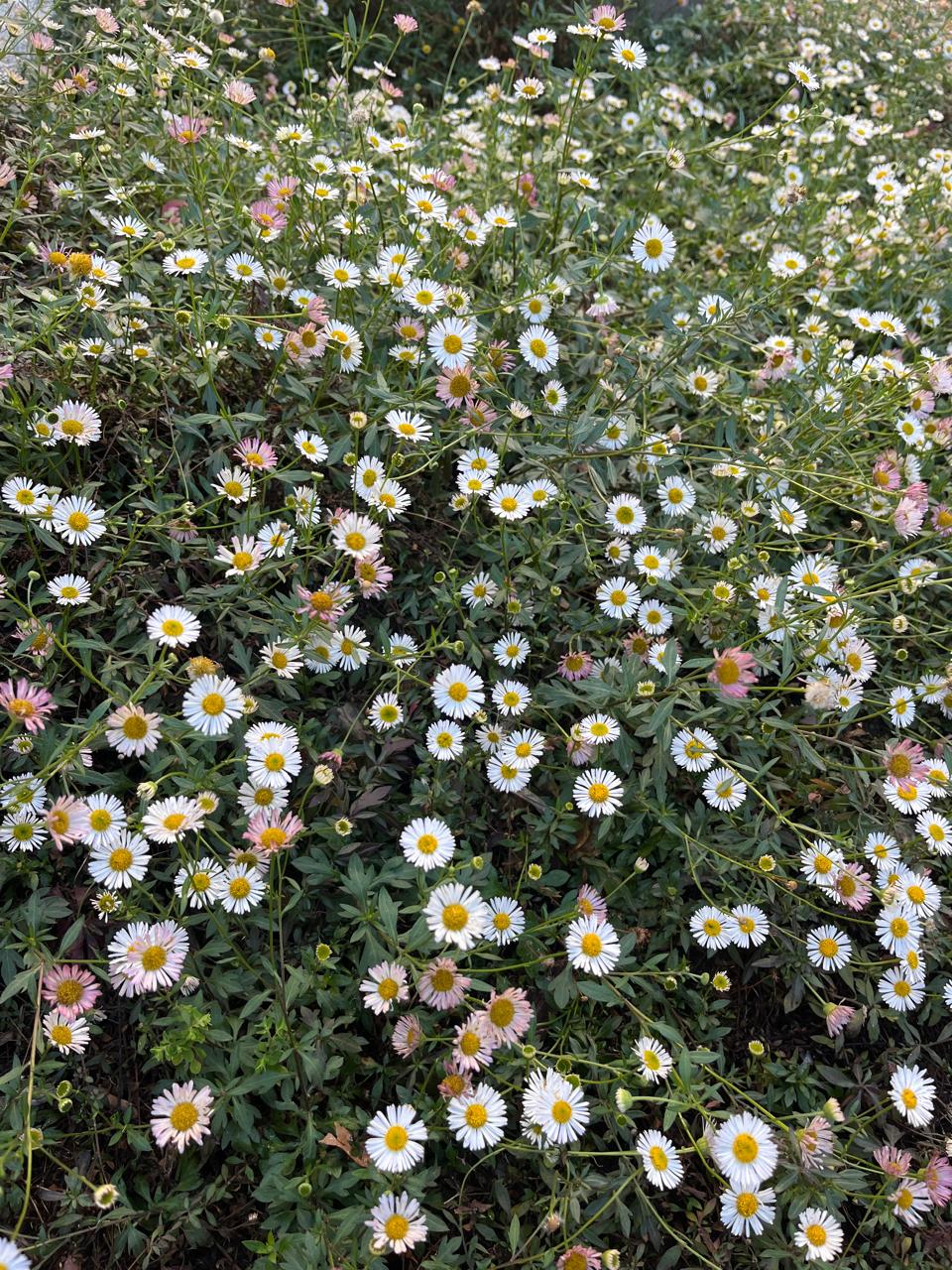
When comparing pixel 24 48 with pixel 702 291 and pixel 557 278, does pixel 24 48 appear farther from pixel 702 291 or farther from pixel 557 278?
pixel 702 291

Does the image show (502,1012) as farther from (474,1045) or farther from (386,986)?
(386,986)

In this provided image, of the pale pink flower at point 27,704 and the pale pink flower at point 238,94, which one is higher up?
the pale pink flower at point 238,94

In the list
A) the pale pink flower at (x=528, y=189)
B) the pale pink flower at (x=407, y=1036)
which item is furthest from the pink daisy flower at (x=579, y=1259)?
the pale pink flower at (x=528, y=189)

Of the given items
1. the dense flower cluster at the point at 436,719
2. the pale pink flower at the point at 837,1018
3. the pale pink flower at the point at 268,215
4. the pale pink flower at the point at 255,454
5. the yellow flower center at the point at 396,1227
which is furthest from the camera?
the pale pink flower at the point at 268,215

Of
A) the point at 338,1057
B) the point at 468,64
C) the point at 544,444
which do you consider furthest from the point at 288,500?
the point at 468,64

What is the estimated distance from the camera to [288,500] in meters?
2.20

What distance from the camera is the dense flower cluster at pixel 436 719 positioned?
181 cm

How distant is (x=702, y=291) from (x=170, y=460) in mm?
2091

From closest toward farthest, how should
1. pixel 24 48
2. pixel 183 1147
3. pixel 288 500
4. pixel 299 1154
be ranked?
1. pixel 183 1147
2. pixel 299 1154
3. pixel 288 500
4. pixel 24 48

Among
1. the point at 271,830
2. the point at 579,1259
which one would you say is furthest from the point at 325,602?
the point at 579,1259

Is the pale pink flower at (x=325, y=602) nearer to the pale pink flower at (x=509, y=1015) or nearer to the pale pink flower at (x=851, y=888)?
the pale pink flower at (x=509, y=1015)

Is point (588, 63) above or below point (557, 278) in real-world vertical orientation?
above

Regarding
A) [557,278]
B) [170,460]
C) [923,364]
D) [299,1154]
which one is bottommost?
[299,1154]

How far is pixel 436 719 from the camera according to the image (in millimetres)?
2303
